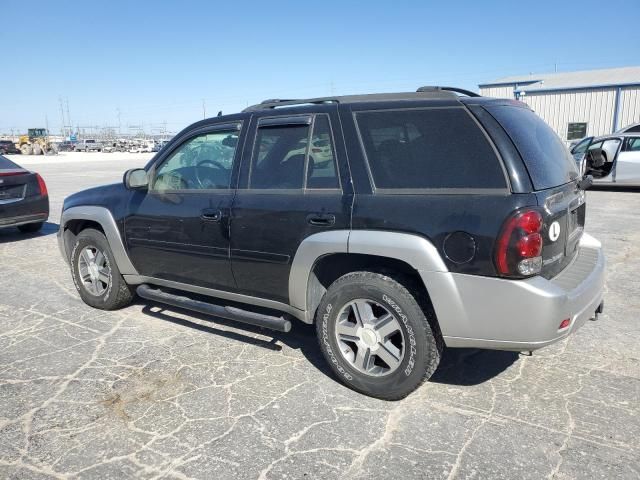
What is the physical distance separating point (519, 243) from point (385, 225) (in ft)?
2.45

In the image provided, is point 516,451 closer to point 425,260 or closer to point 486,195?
point 425,260

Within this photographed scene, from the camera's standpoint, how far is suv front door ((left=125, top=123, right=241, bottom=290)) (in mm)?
3809

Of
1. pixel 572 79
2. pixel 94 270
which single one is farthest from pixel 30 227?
pixel 572 79

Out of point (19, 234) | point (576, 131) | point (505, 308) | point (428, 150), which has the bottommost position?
point (19, 234)

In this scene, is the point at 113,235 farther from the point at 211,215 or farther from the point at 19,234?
the point at 19,234

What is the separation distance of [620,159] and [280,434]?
13307 millimetres

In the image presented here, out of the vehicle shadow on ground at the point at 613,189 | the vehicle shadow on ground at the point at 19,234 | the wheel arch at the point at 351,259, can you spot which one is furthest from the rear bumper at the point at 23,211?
the vehicle shadow on ground at the point at 613,189

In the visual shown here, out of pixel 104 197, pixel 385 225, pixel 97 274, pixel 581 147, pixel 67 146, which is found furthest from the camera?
pixel 67 146

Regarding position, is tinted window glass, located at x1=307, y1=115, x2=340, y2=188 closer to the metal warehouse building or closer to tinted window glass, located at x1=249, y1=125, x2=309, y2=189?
tinted window glass, located at x1=249, y1=125, x2=309, y2=189

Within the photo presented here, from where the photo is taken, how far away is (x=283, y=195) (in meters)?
3.48

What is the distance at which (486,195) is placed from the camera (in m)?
2.74

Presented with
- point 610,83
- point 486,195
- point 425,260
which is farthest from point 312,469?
point 610,83

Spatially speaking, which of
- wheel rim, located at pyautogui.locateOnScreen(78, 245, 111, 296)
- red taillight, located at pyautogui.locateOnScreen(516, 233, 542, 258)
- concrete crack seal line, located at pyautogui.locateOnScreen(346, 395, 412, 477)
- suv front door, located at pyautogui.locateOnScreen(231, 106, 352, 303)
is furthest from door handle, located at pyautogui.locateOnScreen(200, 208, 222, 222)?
red taillight, located at pyautogui.locateOnScreen(516, 233, 542, 258)

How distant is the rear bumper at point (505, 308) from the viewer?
8.76 feet
